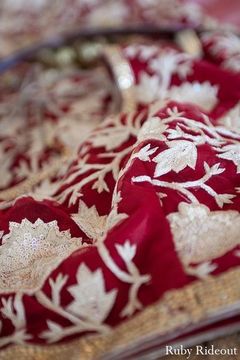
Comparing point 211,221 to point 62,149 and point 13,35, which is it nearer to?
point 62,149

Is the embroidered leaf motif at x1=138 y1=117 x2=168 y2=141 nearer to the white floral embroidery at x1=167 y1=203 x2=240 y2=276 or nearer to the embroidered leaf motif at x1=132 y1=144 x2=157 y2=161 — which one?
the embroidered leaf motif at x1=132 y1=144 x2=157 y2=161

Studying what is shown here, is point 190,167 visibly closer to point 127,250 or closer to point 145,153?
point 145,153

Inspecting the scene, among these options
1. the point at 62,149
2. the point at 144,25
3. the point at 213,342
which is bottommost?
the point at 213,342

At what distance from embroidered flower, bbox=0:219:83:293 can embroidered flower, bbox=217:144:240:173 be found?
0.21 metres

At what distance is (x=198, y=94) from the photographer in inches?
35.9

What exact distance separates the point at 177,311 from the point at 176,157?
0.21 m

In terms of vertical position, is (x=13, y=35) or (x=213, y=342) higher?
(x=13, y=35)

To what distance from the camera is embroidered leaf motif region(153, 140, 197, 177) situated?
24.0 inches

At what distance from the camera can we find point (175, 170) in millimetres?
610

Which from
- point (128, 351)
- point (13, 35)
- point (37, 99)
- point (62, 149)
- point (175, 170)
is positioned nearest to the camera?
point (128, 351)

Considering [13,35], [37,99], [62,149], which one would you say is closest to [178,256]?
[62,149]

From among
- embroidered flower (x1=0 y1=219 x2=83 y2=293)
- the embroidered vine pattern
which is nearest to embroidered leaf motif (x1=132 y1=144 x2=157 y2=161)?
the embroidered vine pattern

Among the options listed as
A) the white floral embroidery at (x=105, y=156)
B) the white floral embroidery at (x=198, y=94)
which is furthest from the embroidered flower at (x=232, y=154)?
the white floral embroidery at (x=198, y=94)

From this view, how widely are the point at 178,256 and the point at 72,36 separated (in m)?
0.89
